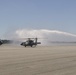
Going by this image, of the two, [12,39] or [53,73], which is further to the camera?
[12,39]

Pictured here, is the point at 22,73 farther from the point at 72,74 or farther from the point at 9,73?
the point at 72,74

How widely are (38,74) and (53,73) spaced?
3.27 feet

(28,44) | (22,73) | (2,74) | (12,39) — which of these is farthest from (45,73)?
(12,39)

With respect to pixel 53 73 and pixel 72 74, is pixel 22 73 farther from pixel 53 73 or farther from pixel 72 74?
pixel 72 74

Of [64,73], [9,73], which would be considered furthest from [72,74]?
[9,73]

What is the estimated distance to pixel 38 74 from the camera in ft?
43.7

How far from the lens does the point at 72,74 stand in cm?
1359

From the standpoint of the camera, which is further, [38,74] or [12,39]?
[12,39]

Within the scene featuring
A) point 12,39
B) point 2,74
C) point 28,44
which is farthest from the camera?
point 12,39

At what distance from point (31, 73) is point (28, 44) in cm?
4726

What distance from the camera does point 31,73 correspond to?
13.7 m

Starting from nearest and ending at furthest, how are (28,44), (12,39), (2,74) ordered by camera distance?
(2,74), (28,44), (12,39)

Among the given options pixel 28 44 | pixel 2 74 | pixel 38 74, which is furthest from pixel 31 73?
pixel 28 44

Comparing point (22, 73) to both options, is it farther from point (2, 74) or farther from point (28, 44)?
point (28, 44)
